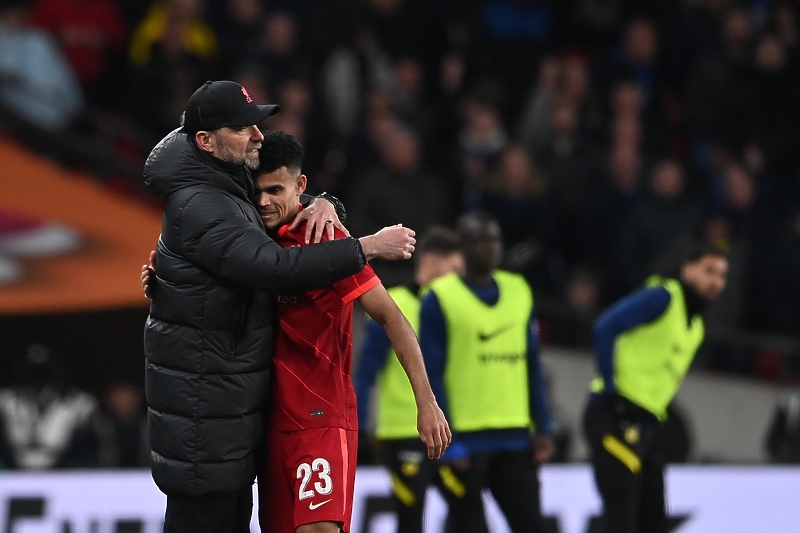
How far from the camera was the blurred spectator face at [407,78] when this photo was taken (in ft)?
39.3

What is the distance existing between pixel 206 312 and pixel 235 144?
22.1 inches

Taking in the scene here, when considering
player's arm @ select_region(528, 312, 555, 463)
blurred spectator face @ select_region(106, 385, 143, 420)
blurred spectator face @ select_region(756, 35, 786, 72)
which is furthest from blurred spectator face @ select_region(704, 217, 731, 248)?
blurred spectator face @ select_region(106, 385, 143, 420)

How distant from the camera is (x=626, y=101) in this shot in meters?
12.2

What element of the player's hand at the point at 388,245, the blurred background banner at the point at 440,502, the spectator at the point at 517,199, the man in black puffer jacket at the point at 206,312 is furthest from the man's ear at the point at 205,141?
the spectator at the point at 517,199

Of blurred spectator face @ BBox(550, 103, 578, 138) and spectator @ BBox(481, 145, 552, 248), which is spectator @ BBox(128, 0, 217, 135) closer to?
spectator @ BBox(481, 145, 552, 248)

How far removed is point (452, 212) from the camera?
11164mm

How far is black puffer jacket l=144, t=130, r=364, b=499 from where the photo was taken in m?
4.48

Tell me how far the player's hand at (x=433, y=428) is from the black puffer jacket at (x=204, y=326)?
519 millimetres

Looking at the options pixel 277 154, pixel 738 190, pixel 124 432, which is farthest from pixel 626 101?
pixel 277 154

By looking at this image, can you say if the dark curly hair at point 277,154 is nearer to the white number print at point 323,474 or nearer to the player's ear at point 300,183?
the player's ear at point 300,183

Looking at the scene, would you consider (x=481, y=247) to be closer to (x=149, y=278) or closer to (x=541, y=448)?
(x=541, y=448)

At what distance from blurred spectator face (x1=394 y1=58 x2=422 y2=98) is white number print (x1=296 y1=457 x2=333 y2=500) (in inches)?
300

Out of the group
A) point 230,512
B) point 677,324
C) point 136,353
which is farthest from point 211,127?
point 136,353

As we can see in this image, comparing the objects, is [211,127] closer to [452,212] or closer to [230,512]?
[230,512]
